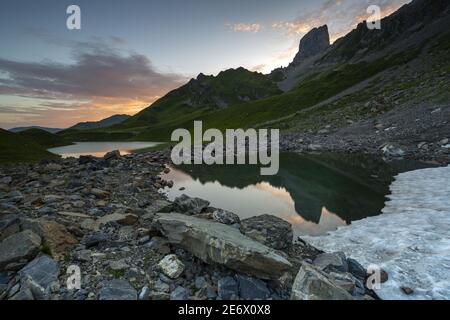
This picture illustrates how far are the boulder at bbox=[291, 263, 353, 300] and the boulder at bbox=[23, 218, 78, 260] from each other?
317 inches

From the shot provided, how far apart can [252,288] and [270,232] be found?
13.5ft

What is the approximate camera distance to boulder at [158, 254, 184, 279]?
912 cm

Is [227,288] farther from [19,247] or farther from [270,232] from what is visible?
[19,247]

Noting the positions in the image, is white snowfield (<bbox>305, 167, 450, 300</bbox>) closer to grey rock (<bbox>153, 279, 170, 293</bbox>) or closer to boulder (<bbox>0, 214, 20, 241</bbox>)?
grey rock (<bbox>153, 279, 170, 293</bbox>)

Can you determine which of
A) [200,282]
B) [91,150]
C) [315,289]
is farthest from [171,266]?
[91,150]

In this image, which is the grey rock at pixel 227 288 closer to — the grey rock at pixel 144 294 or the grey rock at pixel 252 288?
the grey rock at pixel 252 288

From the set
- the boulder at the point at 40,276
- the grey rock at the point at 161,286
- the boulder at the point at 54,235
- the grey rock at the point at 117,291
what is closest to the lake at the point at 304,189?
the grey rock at the point at 161,286

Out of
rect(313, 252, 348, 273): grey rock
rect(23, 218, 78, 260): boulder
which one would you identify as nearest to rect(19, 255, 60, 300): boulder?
Result: rect(23, 218, 78, 260): boulder

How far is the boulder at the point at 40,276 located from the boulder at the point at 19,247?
444 millimetres

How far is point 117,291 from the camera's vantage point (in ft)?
27.0

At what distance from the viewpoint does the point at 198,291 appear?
27.9 feet

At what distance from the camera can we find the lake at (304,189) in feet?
59.8
